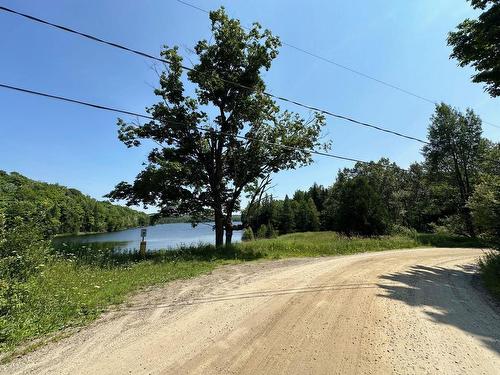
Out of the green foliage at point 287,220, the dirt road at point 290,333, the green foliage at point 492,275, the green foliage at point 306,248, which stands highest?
the green foliage at point 287,220

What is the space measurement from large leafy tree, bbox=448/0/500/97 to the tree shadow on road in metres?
7.56

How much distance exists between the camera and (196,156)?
18.0m

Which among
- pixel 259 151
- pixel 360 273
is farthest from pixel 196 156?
pixel 360 273

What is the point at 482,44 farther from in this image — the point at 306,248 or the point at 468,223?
the point at 468,223

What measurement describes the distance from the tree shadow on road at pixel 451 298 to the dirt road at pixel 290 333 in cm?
3

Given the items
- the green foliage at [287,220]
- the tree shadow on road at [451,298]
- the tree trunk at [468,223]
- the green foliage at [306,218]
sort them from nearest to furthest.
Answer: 1. the tree shadow on road at [451,298]
2. the tree trunk at [468,223]
3. the green foliage at [306,218]
4. the green foliage at [287,220]

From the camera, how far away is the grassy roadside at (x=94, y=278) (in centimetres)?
592

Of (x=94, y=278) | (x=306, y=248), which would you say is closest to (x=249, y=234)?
(x=306, y=248)

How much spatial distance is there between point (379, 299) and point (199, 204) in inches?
497

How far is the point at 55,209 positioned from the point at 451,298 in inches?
1135

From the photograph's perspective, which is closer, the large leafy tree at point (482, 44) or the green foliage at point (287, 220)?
the large leafy tree at point (482, 44)

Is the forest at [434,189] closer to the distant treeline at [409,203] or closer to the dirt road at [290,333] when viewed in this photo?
the distant treeline at [409,203]

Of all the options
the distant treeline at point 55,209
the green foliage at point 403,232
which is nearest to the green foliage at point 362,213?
the green foliage at point 403,232

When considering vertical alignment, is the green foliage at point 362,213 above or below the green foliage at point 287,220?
below
